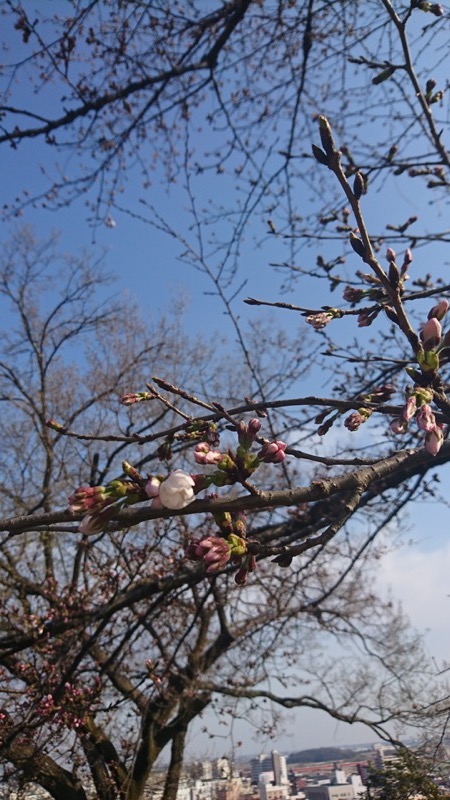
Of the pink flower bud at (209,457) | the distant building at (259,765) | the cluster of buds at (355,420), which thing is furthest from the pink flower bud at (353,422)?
the distant building at (259,765)

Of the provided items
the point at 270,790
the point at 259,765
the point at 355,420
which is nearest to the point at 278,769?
the point at 259,765

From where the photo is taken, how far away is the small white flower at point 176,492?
2.65 ft

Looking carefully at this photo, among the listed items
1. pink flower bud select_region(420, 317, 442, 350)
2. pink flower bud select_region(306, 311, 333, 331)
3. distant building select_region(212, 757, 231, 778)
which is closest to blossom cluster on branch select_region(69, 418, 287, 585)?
pink flower bud select_region(420, 317, 442, 350)

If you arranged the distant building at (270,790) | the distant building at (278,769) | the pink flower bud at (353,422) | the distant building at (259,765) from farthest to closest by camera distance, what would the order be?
1. the distant building at (278,769)
2. the distant building at (259,765)
3. the distant building at (270,790)
4. the pink flower bud at (353,422)

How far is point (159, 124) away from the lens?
456cm

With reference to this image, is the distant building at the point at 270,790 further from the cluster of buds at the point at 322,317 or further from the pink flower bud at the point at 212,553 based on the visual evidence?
the pink flower bud at the point at 212,553

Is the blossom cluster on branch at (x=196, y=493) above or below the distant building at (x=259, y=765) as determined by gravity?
above

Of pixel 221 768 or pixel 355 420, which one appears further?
pixel 221 768

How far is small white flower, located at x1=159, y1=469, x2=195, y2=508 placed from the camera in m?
0.81

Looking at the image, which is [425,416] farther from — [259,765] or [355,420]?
[259,765]

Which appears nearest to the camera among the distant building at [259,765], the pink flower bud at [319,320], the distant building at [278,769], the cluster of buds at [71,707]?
the pink flower bud at [319,320]

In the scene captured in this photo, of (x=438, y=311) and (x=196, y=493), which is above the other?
(x=438, y=311)

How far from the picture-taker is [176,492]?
81cm

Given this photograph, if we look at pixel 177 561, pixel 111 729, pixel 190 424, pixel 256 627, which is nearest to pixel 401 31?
pixel 190 424
